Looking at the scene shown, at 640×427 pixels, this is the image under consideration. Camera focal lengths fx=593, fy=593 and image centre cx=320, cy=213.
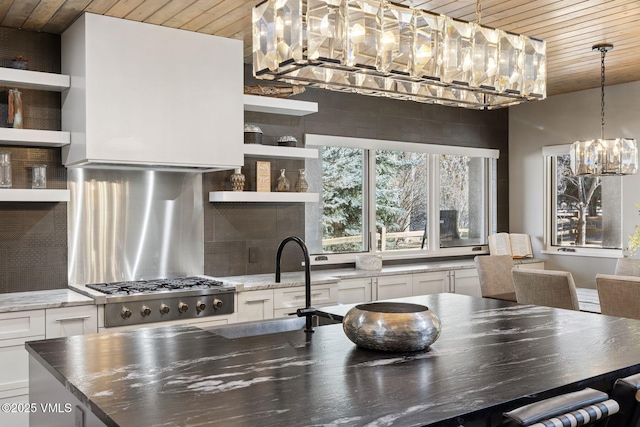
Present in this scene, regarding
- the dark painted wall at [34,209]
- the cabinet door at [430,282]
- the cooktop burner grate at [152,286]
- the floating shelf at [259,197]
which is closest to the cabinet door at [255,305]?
the cooktop burner grate at [152,286]

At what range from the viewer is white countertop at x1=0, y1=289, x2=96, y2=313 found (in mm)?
3254

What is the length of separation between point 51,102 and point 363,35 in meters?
2.69

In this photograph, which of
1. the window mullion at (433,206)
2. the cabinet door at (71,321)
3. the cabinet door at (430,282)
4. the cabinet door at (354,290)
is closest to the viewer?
the cabinet door at (71,321)

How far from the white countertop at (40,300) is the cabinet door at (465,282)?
3262 mm

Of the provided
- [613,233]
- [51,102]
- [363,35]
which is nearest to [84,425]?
[363,35]

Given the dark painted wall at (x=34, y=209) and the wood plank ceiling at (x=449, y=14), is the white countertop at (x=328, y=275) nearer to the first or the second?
the dark painted wall at (x=34, y=209)

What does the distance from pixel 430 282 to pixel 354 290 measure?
877 millimetres

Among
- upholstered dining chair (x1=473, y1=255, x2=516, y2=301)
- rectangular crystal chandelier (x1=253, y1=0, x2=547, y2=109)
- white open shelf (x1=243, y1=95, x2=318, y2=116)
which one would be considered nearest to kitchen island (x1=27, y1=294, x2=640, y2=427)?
rectangular crystal chandelier (x1=253, y1=0, x2=547, y2=109)

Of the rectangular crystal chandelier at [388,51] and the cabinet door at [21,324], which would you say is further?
the cabinet door at [21,324]

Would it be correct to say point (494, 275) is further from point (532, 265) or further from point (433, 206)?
point (532, 265)

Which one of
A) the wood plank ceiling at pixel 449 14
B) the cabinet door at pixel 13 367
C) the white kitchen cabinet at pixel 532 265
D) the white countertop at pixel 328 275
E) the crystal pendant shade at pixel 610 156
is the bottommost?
the cabinet door at pixel 13 367

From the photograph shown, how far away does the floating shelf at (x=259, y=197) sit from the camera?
4395mm

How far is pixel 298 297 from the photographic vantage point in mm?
4227

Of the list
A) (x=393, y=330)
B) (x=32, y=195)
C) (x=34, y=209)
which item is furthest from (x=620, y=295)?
(x=34, y=209)
